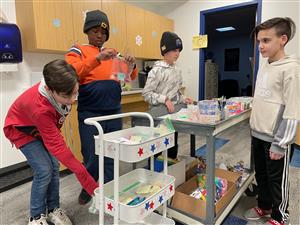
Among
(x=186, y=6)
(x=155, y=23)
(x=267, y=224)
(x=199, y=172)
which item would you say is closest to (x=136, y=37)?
(x=155, y=23)

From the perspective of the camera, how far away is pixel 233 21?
5930 mm

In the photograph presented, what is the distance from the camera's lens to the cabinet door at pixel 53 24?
230cm

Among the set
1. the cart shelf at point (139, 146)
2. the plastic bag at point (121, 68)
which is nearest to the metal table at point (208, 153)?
the cart shelf at point (139, 146)

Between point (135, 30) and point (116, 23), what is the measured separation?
0.40 metres

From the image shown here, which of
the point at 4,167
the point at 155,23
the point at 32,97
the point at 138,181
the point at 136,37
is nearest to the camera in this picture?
the point at 32,97

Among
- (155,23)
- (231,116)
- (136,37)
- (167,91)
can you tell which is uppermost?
(155,23)

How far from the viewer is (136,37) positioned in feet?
11.6

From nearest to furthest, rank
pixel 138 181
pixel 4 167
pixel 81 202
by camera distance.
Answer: pixel 138 181 → pixel 81 202 → pixel 4 167

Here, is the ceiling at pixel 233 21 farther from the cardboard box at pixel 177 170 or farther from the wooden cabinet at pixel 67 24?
the cardboard box at pixel 177 170

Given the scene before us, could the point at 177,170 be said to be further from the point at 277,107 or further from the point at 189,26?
the point at 189,26

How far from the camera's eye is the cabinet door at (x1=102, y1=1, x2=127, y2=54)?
120 inches

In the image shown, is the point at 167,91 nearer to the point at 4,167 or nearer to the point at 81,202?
the point at 81,202

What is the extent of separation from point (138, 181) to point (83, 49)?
928mm

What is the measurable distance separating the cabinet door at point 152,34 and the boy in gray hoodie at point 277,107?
2.43 meters
